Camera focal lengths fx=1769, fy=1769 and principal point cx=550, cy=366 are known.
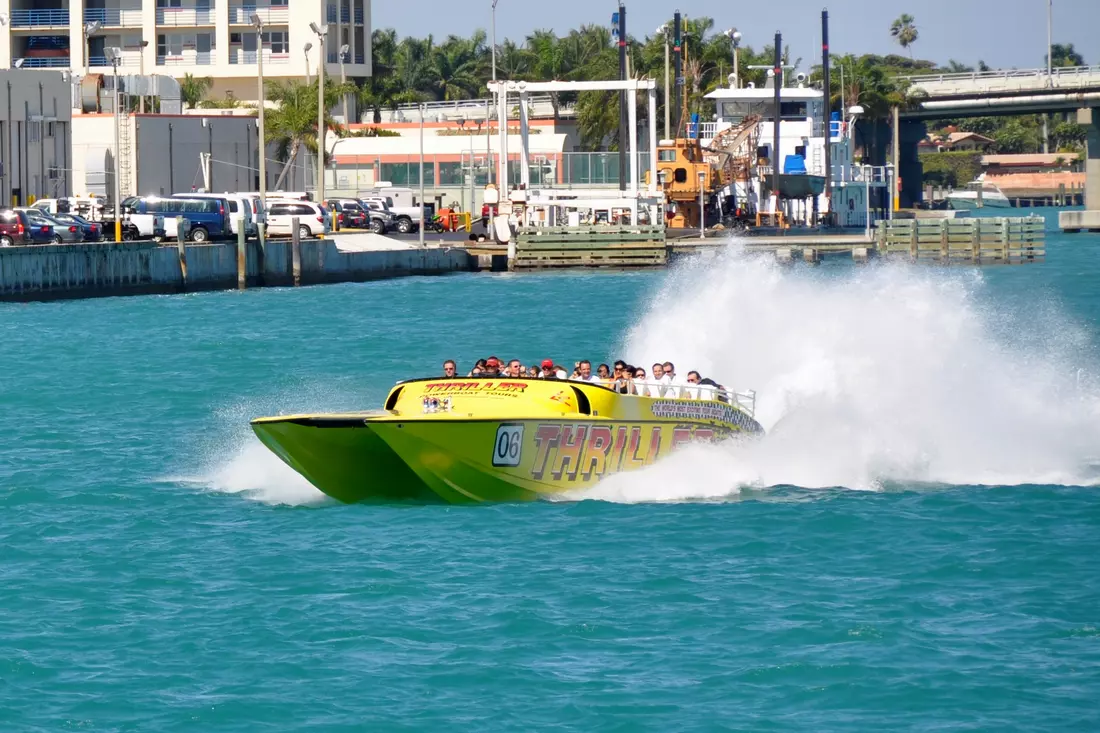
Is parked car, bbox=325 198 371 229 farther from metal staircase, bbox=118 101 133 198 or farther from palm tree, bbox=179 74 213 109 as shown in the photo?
palm tree, bbox=179 74 213 109

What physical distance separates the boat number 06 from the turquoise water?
752mm

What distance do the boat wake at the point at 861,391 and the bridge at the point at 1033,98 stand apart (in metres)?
85.4

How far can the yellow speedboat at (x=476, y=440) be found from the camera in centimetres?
2142

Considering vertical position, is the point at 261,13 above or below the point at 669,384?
above

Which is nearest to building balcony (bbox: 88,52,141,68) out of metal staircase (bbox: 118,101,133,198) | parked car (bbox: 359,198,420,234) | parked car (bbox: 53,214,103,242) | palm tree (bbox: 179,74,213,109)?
palm tree (bbox: 179,74,213,109)

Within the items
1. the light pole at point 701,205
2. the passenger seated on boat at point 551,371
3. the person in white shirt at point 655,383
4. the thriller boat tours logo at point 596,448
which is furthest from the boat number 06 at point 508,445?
the light pole at point 701,205

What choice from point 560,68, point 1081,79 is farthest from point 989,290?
point 560,68

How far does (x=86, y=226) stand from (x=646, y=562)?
4503cm

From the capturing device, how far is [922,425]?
27094mm

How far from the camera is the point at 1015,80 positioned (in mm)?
124562

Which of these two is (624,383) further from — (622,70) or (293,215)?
(622,70)

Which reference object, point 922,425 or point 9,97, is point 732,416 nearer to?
point 922,425

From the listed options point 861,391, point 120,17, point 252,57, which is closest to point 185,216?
point 861,391

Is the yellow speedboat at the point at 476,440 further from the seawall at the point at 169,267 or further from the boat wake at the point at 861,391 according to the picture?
the seawall at the point at 169,267
